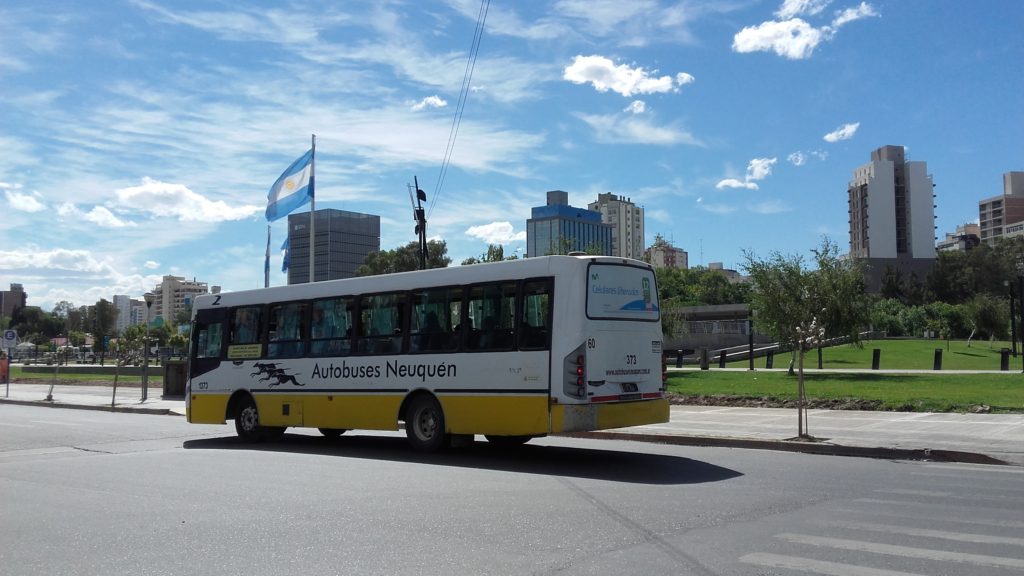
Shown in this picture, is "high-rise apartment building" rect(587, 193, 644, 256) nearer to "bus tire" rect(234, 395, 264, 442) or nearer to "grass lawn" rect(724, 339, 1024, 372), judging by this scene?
"grass lawn" rect(724, 339, 1024, 372)

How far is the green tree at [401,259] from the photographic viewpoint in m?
81.1

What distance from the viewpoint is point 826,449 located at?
1378cm

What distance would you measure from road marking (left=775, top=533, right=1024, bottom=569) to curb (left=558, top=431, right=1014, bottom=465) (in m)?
6.64

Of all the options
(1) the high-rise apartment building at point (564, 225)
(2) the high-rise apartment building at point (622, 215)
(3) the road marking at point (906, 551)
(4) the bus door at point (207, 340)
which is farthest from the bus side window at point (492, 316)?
(2) the high-rise apartment building at point (622, 215)

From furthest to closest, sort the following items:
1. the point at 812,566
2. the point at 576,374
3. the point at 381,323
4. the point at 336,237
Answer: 1. the point at 336,237
2. the point at 381,323
3. the point at 576,374
4. the point at 812,566

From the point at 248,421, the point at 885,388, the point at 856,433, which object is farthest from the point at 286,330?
the point at 885,388

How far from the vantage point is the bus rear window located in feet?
41.9

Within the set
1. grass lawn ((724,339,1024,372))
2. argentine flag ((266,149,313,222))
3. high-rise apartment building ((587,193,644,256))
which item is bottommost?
grass lawn ((724,339,1024,372))

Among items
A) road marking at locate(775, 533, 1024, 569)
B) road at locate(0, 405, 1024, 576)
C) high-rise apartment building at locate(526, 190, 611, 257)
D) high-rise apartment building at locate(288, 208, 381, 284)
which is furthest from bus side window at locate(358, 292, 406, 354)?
high-rise apartment building at locate(526, 190, 611, 257)

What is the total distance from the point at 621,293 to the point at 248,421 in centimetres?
909

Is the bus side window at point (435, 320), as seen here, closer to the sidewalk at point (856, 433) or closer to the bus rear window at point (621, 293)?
the bus rear window at point (621, 293)

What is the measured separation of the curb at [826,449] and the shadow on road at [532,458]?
6.02 ft

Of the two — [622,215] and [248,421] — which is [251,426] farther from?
[622,215]

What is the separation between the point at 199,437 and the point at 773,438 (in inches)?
492
